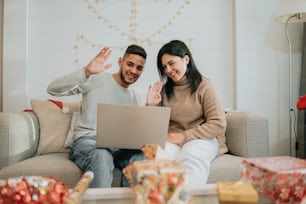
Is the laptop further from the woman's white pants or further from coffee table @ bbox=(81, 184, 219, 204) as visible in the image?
coffee table @ bbox=(81, 184, 219, 204)

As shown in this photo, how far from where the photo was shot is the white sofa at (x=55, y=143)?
1402 millimetres

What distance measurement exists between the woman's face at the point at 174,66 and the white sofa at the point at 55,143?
40cm

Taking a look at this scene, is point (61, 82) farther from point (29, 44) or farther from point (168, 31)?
point (168, 31)

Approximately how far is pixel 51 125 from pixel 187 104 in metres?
0.79

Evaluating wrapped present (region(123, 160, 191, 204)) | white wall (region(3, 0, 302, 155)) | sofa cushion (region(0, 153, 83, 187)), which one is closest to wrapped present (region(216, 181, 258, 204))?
wrapped present (region(123, 160, 191, 204))

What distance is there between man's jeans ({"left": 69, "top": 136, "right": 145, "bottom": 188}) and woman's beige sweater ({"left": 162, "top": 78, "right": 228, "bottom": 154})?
30 centimetres

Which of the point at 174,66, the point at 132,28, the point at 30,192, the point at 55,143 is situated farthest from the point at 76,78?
the point at 30,192

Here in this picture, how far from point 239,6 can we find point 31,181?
2.06 m

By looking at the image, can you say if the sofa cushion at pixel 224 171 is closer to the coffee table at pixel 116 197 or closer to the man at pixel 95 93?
the man at pixel 95 93

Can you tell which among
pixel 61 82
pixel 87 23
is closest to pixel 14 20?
pixel 87 23

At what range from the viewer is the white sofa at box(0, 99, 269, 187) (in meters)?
1.40

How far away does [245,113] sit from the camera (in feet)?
5.40

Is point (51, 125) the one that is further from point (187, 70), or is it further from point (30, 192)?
point (30, 192)

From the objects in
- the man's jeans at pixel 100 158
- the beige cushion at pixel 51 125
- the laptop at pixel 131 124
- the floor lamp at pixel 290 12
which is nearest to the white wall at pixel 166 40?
the floor lamp at pixel 290 12
